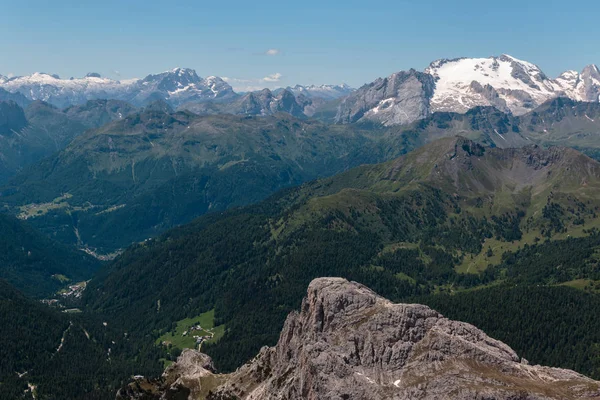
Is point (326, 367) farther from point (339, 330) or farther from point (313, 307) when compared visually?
point (313, 307)

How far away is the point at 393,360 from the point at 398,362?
1.06 metres

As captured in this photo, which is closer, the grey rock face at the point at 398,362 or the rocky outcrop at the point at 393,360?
the grey rock face at the point at 398,362

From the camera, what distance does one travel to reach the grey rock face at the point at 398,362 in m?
93.4

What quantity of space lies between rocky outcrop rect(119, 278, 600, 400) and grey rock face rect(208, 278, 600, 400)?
6.8 inches

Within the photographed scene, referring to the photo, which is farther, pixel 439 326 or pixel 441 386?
pixel 439 326

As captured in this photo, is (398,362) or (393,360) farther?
(393,360)

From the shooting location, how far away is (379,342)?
109 meters

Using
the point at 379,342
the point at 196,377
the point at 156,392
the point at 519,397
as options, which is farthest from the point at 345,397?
the point at 156,392

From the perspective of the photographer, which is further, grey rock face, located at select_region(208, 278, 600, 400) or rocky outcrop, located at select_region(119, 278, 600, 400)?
rocky outcrop, located at select_region(119, 278, 600, 400)

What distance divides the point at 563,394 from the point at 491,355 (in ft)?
42.9

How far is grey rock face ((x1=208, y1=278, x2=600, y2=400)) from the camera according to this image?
306 feet

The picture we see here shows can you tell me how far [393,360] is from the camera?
105 metres

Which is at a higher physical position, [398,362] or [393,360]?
[393,360]

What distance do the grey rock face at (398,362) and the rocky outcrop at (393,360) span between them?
17cm
